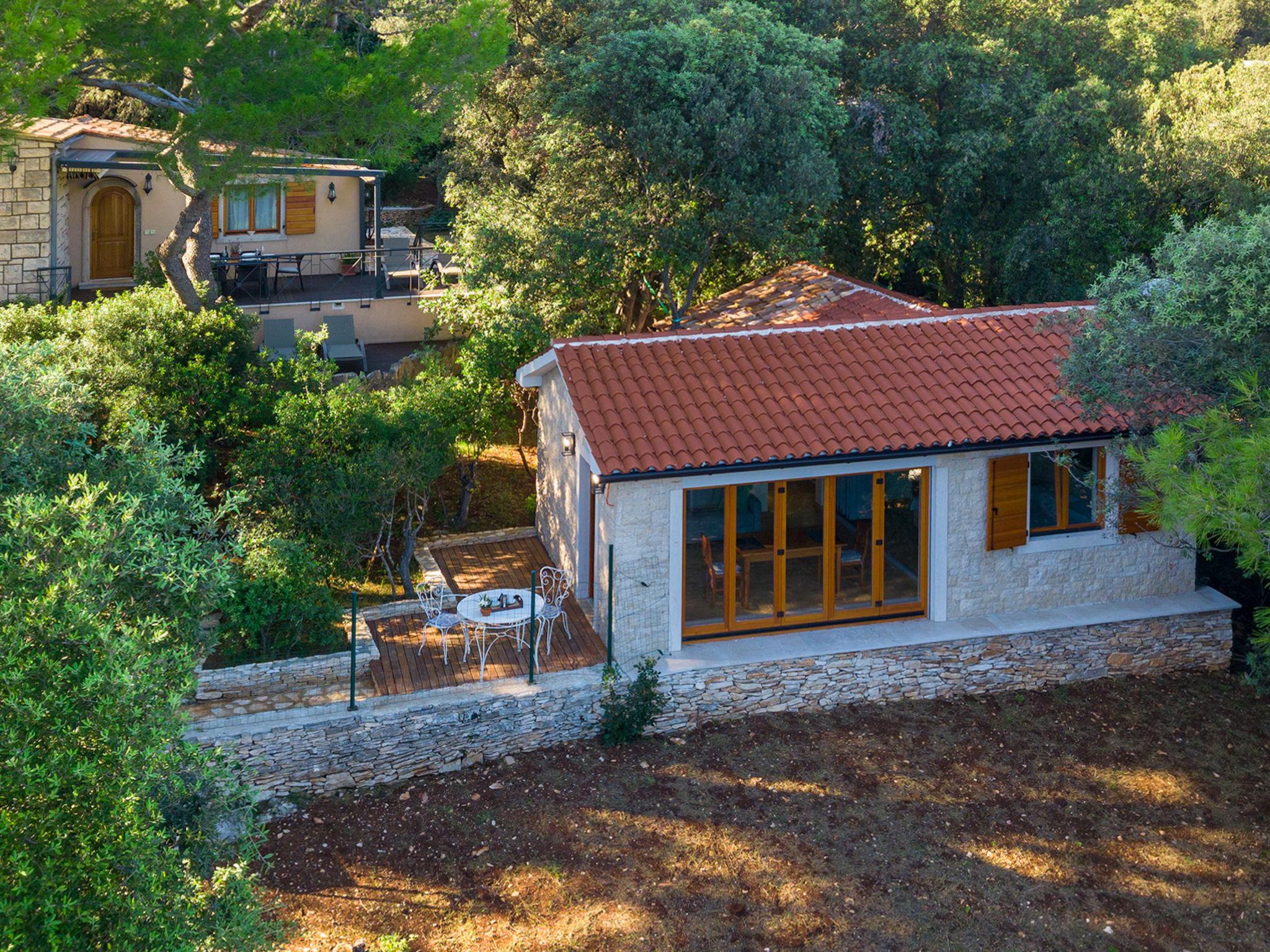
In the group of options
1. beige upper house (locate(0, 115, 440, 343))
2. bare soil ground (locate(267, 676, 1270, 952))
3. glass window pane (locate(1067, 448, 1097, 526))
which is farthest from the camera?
beige upper house (locate(0, 115, 440, 343))

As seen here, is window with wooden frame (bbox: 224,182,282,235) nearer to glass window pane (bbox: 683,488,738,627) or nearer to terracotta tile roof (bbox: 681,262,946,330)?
terracotta tile roof (bbox: 681,262,946,330)

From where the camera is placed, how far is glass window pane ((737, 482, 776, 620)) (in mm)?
15000

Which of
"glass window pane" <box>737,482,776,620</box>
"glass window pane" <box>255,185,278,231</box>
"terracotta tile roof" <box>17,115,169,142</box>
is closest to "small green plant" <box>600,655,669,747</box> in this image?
"glass window pane" <box>737,482,776,620</box>

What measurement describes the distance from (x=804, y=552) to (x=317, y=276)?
15.8 metres

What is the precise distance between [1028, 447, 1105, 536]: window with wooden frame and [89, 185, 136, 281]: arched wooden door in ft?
61.5

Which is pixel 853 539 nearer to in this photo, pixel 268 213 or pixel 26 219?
pixel 26 219

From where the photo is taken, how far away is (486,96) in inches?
899

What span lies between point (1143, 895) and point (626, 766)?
17.7 feet

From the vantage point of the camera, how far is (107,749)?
23.7 ft

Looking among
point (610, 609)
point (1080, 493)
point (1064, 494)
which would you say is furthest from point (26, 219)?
point (1080, 493)

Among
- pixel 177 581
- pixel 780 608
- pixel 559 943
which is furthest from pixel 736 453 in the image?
pixel 177 581

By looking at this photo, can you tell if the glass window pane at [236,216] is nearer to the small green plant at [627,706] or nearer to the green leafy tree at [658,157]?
the green leafy tree at [658,157]

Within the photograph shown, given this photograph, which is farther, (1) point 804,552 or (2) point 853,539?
(2) point 853,539

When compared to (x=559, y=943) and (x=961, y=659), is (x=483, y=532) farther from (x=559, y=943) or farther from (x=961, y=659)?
(x=559, y=943)
